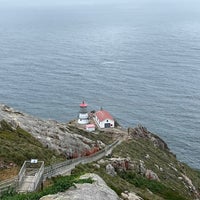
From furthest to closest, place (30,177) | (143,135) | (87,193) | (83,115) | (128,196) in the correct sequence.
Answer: (83,115) → (143,135) → (128,196) → (30,177) → (87,193)

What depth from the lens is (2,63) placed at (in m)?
174

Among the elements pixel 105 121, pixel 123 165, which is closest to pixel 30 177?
pixel 123 165

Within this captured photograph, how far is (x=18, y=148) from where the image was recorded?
131 feet

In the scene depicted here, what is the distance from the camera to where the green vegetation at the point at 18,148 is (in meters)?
36.4

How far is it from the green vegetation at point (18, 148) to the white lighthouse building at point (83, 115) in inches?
1430

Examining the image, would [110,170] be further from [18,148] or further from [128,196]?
[128,196]

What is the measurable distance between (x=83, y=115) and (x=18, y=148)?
49406mm

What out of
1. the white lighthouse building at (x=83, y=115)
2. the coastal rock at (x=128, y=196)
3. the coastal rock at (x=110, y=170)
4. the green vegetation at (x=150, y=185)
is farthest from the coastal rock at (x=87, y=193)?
the white lighthouse building at (x=83, y=115)

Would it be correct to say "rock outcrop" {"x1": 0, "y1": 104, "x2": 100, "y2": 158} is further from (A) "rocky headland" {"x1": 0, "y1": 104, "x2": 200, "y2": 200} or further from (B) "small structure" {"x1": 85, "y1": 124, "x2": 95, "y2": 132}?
(B) "small structure" {"x1": 85, "y1": 124, "x2": 95, "y2": 132}

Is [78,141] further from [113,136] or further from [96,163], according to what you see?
[113,136]

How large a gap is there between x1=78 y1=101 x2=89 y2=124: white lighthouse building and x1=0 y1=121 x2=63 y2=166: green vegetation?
36320 millimetres

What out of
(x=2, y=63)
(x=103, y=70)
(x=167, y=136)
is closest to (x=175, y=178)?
(x=167, y=136)

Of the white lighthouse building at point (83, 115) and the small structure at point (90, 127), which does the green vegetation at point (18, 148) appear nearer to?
the small structure at point (90, 127)

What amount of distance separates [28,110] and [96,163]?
78381 mm
